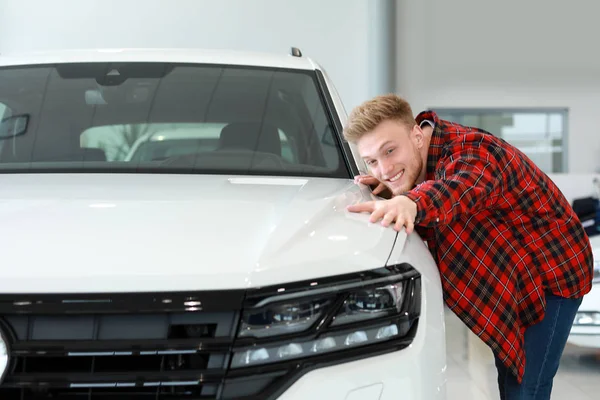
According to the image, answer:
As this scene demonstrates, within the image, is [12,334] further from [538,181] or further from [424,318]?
[538,181]

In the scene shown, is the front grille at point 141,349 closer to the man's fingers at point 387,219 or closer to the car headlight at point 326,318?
the car headlight at point 326,318

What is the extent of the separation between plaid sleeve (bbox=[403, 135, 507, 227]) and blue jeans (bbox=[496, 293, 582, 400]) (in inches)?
18.8

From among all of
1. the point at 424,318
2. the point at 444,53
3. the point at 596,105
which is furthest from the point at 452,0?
the point at 424,318

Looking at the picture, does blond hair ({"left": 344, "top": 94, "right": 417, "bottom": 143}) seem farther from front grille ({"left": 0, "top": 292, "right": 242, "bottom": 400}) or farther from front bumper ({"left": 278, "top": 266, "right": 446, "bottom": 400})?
front grille ({"left": 0, "top": 292, "right": 242, "bottom": 400})

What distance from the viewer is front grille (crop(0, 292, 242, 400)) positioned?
124 cm

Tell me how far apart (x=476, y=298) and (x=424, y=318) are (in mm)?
478

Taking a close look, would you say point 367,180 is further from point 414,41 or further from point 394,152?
point 414,41

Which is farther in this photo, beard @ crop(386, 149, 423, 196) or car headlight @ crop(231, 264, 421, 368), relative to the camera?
beard @ crop(386, 149, 423, 196)

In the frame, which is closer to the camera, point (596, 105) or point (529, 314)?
point (529, 314)

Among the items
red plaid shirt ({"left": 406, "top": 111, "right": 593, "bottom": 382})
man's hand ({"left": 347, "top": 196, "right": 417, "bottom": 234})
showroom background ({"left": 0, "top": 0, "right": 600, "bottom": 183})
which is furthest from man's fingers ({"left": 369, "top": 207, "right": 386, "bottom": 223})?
showroom background ({"left": 0, "top": 0, "right": 600, "bottom": 183})

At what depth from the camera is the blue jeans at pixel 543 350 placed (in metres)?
2.12

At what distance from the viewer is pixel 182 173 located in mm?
2111

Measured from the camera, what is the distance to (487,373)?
4.82 meters

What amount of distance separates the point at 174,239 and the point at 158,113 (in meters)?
1.18
